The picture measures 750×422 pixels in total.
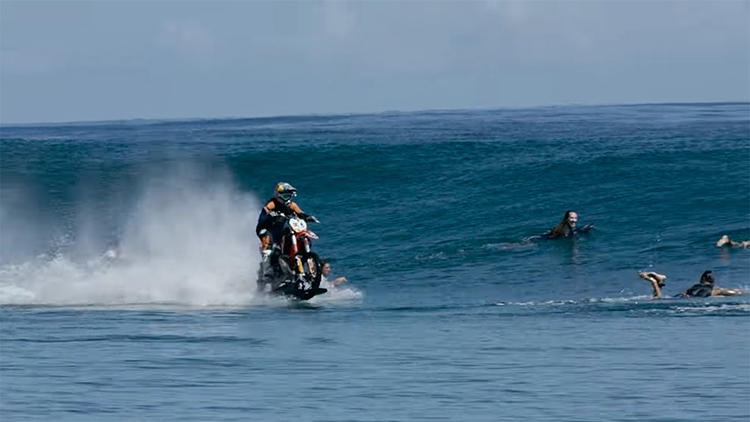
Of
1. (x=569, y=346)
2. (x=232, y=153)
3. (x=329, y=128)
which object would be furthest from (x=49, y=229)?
(x=329, y=128)

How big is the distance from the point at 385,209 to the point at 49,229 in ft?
30.2

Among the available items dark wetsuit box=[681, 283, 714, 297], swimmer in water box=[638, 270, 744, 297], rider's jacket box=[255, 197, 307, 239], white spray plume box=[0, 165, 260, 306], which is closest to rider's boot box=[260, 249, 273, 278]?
rider's jacket box=[255, 197, 307, 239]

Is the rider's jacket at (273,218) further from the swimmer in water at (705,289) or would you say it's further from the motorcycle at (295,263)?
the swimmer in water at (705,289)

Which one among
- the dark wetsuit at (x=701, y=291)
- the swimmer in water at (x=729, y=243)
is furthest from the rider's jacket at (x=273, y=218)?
the swimmer in water at (x=729, y=243)

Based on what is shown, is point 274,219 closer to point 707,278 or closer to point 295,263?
point 295,263

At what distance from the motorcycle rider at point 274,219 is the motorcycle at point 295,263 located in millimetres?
69

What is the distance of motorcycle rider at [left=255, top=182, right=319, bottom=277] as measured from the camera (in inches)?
956

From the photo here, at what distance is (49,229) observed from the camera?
133 ft

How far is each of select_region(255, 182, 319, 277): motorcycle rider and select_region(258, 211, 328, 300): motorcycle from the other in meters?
0.07

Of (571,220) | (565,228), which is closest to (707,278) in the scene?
(571,220)

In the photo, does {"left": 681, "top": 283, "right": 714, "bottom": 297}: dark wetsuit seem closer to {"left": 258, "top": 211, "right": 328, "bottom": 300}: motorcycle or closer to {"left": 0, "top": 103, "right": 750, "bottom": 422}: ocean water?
{"left": 0, "top": 103, "right": 750, "bottom": 422}: ocean water

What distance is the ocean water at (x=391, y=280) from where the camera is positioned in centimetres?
1511

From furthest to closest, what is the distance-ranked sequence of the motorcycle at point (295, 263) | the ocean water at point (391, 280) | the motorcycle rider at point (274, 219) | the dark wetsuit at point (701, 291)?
the motorcycle rider at point (274, 219) < the motorcycle at point (295, 263) < the dark wetsuit at point (701, 291) < the ocean water at point (391, 280)

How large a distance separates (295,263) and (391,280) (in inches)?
275
